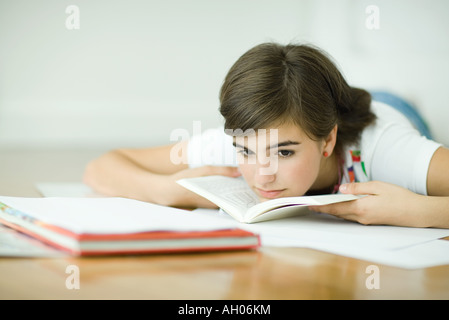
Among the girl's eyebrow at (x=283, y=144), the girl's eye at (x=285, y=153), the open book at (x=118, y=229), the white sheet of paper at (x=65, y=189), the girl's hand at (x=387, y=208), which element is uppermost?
the girl's eyebrow at (x=283, y=144)

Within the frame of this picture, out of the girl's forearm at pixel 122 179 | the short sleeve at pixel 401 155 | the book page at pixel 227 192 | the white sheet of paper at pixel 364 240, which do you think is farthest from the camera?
the girl's forearm at pixel 122 179

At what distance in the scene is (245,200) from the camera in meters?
1.29

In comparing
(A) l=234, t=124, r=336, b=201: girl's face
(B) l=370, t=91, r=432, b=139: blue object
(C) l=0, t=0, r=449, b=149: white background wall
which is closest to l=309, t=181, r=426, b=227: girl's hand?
(A) l=234, t=124, r=336, b=201: girl's face

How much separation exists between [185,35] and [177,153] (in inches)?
110

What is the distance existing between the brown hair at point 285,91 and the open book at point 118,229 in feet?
1.23

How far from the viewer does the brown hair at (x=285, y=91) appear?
49.1 inches

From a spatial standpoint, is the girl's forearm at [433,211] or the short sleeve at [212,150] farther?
the short sleeve at [212,150]

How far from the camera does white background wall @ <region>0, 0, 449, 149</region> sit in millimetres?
4027

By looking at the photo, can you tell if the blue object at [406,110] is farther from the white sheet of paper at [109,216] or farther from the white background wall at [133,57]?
the white sheet of paper at [109,216]

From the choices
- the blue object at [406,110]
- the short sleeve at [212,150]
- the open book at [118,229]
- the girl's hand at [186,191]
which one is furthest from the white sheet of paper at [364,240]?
the blue object at [406,110]

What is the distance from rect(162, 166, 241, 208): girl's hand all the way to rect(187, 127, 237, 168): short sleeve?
0.46ft

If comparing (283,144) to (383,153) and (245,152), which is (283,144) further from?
(383,153)
